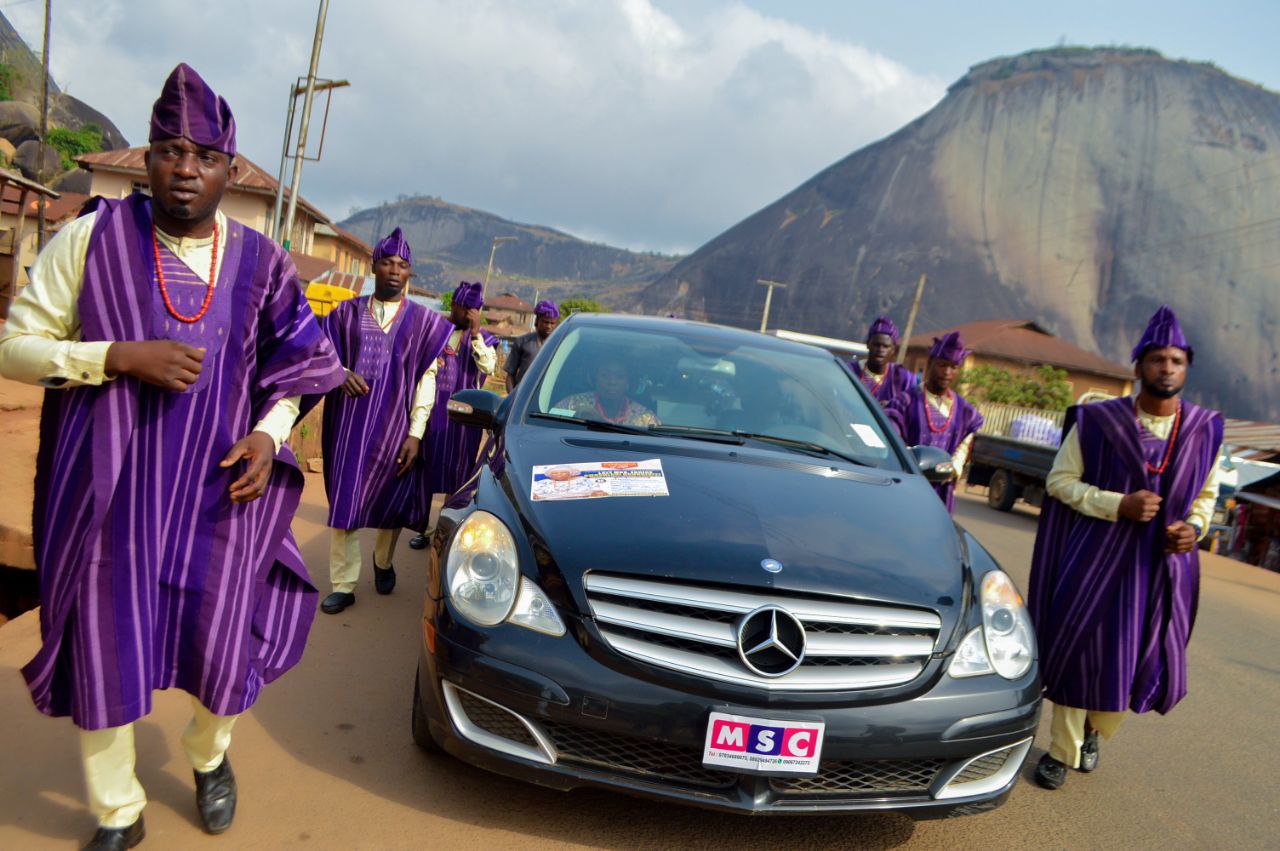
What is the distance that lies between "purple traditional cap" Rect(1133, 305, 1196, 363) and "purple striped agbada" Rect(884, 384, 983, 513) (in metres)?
2.69

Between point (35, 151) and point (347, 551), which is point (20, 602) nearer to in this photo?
point (347, 551)

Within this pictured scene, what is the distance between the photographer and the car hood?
108 inches

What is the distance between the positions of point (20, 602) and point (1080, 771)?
583cm

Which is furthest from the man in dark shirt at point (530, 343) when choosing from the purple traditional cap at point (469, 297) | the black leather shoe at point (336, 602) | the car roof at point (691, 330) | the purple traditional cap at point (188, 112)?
the purple traditional cap at point (188, 112)

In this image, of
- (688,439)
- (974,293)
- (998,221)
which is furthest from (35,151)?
(998,221)

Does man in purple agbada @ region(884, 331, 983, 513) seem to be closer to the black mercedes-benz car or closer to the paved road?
the paved road

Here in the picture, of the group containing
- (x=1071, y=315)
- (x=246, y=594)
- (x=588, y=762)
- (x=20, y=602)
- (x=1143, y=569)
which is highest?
(x=1071, y=315)

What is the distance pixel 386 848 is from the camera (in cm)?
277

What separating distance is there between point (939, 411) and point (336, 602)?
13.8 feet

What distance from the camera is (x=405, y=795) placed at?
310 centimetres

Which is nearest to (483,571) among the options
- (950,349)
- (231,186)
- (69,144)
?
(950,349)

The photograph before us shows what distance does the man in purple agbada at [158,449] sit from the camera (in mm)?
2461

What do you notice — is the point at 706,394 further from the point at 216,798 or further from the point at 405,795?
the point at 216,798

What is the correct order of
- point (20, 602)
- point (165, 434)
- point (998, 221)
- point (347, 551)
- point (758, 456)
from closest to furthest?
point (165, 434) < point (758, 456) < point (347, 551) < point (20, 602) < point (998, 221)
